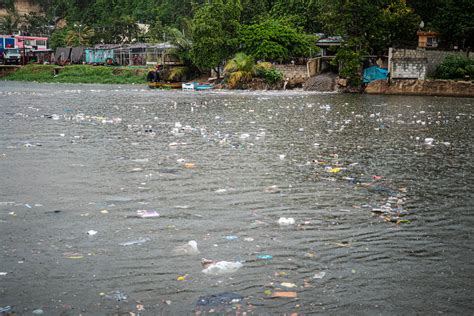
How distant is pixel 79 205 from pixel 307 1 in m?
46.5

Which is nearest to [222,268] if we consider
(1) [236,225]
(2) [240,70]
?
(1) [236,225]

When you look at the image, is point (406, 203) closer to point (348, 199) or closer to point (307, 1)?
point (348, 199)

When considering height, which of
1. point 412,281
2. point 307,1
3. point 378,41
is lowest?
point 412,281

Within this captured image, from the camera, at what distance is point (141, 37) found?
242ft

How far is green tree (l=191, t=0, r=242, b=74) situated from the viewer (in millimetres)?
42594

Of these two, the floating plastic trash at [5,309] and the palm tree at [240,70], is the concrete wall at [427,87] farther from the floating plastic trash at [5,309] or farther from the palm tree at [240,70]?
the floating plastic trash at [5,309]

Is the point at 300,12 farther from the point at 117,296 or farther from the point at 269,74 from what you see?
the point at 117,296

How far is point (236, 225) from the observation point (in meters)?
5.56

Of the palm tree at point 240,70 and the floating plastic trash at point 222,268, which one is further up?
the palm tree at point 240,70

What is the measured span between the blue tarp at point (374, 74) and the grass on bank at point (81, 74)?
2243 cm

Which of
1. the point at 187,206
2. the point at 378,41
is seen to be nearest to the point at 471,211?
the point at 187,206

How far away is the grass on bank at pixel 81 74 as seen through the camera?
5381 centimetres

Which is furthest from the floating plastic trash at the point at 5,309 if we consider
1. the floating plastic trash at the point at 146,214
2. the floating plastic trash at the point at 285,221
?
the floating plastic trash at the point at 285,221

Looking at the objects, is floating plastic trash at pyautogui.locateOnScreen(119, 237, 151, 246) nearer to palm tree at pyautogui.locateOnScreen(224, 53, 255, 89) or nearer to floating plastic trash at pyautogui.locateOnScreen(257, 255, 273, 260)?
floating plastic trash at pyautogui.locateOnScreen(257, 255, 273, 260)
